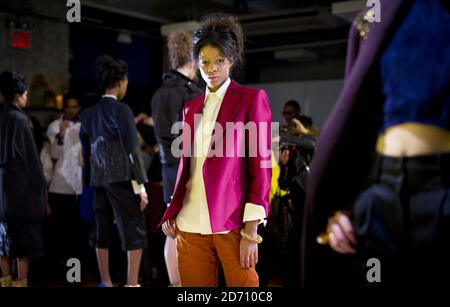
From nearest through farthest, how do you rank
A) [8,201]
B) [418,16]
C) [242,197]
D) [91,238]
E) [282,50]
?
1. [418,16]
2. [242,197]
3. [8,201]
4. [91,238]
5. [282,50]

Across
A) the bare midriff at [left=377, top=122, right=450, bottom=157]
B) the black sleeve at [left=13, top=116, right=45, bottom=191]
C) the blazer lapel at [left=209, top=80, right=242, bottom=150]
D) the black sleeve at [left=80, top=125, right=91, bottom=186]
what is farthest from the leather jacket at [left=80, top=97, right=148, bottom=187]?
→ the bare midriff at [left=377, top=122, right=450, bottom=157]

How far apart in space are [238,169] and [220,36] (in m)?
0.46

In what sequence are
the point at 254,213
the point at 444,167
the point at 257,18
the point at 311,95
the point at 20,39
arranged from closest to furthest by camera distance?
the point at 444,167, the point at 254,213, the point at 20,39, the point at 257,18, the point at 311,95

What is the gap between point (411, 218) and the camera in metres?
0.89

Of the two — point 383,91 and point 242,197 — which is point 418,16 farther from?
point 242,197

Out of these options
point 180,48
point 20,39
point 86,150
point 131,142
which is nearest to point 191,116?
point 180,48

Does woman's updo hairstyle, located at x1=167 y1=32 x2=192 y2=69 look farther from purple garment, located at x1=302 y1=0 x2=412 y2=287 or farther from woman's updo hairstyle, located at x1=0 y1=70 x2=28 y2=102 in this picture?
purple garment, located at x1=302 y1=0 x2=412 y2=287

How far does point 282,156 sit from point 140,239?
40.0 inches

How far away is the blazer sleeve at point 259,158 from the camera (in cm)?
166

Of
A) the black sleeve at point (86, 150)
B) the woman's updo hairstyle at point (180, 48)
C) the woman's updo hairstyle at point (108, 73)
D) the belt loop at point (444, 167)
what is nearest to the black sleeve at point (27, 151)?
the black sleeve at point (86, 150)

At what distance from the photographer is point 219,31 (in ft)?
5.74

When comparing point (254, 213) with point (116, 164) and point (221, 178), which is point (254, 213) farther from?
point (116, 164)

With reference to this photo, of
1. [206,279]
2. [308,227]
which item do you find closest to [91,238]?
[206,279]

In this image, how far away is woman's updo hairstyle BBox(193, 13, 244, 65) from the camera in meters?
1.74
